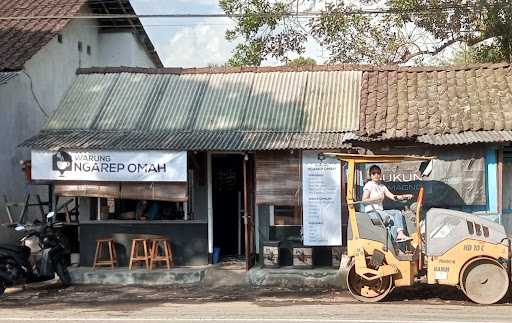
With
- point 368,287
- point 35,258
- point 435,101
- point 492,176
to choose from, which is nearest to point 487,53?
point 435,101

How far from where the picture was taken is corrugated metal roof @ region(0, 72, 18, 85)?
14.3 metres

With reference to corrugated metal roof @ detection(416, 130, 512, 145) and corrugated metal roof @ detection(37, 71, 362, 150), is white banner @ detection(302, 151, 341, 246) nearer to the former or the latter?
corrugated metal roof @ detection(37, 71, 362, 150)

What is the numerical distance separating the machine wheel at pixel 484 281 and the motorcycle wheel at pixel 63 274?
722 cm

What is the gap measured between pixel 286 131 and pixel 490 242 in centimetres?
472

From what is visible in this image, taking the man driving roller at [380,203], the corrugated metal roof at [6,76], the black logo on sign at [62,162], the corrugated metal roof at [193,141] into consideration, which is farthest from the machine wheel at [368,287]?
the corrugated metal roof at [6,76]

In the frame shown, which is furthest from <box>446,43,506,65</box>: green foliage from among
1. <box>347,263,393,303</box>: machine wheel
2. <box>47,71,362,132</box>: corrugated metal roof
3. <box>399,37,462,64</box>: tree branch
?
<box>347,263,393,303</box>: machine wheel

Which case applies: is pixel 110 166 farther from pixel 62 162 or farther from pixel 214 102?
pixel 214 102

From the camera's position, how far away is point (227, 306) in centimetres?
1027

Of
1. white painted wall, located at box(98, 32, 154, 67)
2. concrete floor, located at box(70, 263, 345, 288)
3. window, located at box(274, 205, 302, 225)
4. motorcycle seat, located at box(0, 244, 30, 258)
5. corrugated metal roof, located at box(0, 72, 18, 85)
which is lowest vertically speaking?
concrete floor, located at box(70, 263, 345, 288)

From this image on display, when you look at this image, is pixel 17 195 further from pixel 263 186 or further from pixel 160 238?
pixel 263 186

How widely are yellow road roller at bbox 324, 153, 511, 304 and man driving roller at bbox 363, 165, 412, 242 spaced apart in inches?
3.8

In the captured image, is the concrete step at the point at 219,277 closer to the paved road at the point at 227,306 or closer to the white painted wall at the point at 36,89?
the paved road at the point at 227,306

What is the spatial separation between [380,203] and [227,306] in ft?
9.47

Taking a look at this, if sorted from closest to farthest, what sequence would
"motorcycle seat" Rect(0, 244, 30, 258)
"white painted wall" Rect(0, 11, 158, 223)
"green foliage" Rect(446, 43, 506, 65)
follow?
"motorcycle seat" Rect(0, 244, 30, 258) → "white painted wall" Rect(0, 11, 158, 223) → "green foliage" Rect(446, 43, 506, 65)
